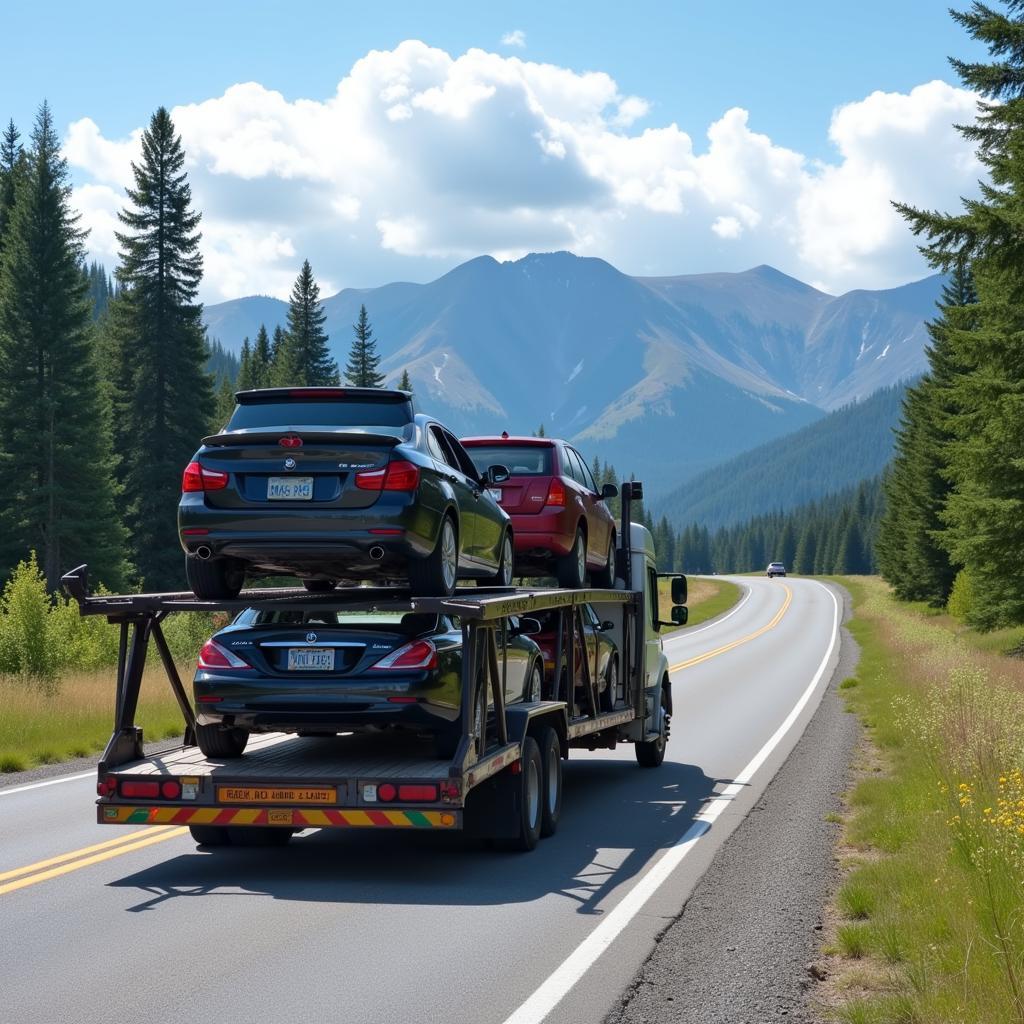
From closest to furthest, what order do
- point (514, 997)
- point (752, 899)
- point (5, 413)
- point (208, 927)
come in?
point (514, 997), point (208, 927), point (752, 899), point (5, 413)

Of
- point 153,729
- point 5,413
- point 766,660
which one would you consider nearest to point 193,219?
point 5,413

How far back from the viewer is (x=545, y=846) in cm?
994

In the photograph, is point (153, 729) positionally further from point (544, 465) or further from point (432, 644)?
point (432, 644)

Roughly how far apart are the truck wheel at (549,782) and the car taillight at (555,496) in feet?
9.37

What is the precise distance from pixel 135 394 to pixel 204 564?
47.1 metres

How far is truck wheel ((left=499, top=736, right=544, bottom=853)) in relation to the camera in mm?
9367

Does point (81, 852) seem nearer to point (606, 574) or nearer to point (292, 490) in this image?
point (292, 490)

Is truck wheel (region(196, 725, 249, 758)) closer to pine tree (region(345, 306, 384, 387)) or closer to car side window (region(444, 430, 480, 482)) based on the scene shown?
car side window (region(444, 430, 480, 482))

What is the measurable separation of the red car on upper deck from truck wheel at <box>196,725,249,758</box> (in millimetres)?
4104

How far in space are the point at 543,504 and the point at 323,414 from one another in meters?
3.65

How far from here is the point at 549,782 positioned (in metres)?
10.3

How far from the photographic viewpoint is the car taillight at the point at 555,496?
12.8m

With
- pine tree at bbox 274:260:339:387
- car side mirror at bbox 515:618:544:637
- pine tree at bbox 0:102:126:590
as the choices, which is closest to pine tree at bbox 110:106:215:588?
pine tree at bbox 0:102:126:590

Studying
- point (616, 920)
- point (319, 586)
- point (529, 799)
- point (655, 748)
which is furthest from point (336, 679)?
point (655, 748)
